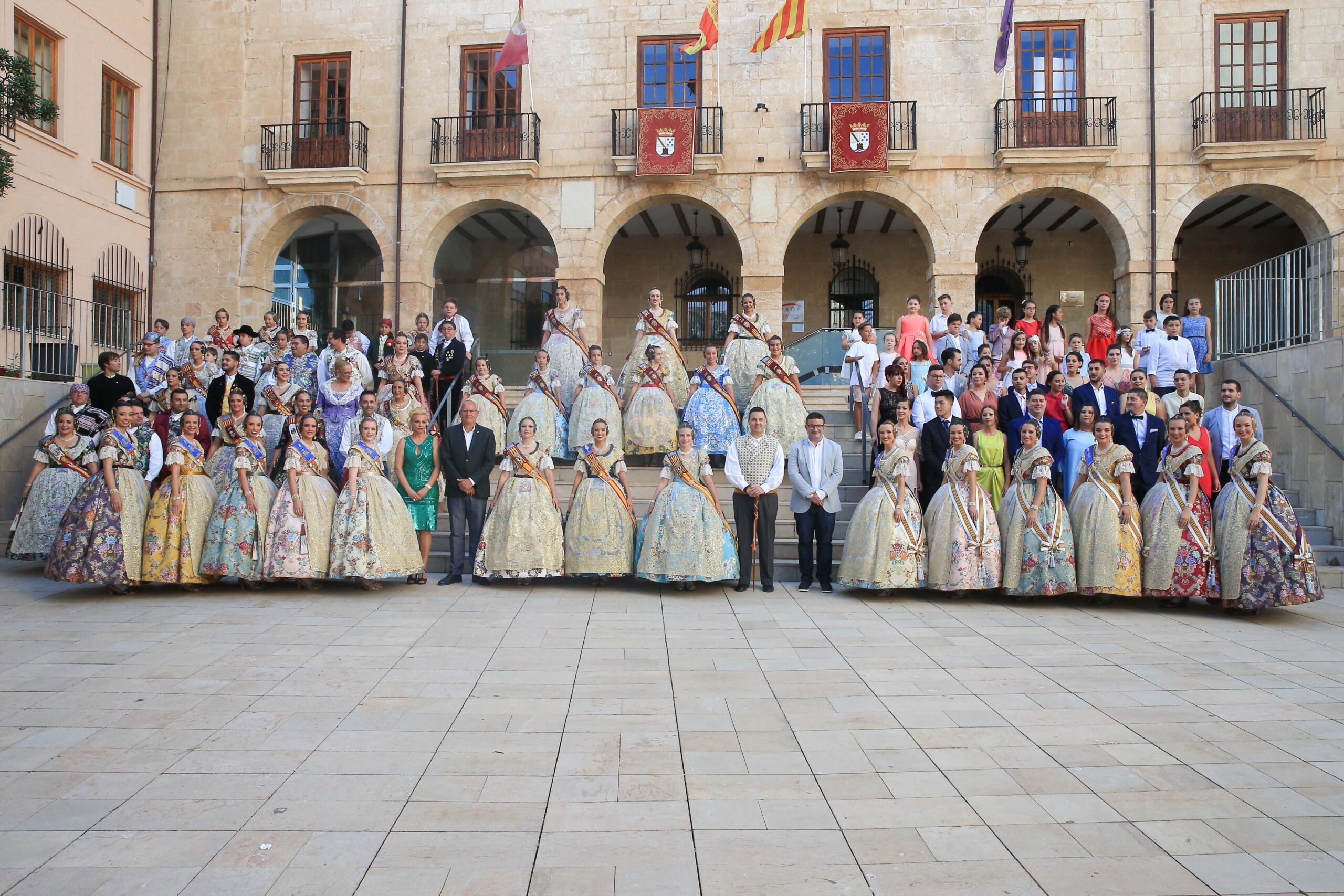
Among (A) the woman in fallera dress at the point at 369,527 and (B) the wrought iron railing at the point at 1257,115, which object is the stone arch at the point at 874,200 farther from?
(A) the woman in fallera dress at the point at 369,527

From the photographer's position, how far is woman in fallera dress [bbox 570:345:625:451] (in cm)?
990

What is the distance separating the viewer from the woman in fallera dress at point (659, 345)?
1066 cm

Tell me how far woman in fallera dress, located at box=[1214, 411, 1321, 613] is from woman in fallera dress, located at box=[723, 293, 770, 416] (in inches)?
207

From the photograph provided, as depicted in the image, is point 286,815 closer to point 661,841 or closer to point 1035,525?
point 661,841

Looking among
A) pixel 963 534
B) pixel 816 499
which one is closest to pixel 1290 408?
pixel 963 534

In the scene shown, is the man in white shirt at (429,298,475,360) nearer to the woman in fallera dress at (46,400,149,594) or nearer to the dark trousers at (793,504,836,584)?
the woman in fallera dress at (46,400,149,594)

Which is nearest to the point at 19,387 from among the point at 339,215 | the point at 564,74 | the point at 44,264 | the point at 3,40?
the point at 44,264

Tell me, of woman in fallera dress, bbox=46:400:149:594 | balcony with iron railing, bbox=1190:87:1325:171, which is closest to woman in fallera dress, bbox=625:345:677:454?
woman in fallera dress, bbox=46:400:149:594

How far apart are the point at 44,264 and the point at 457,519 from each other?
10125 mm

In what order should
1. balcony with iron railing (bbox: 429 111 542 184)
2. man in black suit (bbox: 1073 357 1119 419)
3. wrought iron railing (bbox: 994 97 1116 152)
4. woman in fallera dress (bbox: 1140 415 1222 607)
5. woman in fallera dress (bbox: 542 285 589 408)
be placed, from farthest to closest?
1. balcony with iron railing (bbox: 429 111 542 184)
2. wrought iron railing (bbox: 994 97 1116 152)
3. woman in fallera dress (bbox: 542 285 589 408)
4. man in black suit (bbox: 1073 357 1119 419)
5. woman in fallera dress (bbox: 1140 415 1222 607)

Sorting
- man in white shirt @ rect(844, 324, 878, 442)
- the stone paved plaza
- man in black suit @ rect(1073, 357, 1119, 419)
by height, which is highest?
man in white shirt @ rect(844, 324, 878, 442)

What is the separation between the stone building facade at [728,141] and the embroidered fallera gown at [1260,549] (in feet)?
27.4

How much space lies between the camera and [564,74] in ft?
51.0

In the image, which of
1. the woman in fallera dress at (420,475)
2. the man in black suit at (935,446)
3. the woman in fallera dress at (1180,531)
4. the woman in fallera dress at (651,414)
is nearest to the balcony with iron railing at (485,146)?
the woman in fallera dress at (651,414)
